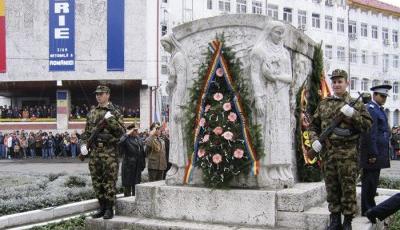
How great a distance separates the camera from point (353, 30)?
56219mm

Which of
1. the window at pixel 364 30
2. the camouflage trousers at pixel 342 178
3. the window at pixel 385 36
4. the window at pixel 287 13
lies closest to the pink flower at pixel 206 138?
the camouflage trousers at pixel 342 178

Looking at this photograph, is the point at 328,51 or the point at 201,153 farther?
the point at 328,51

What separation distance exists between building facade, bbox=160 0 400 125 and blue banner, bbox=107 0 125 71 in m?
12.8

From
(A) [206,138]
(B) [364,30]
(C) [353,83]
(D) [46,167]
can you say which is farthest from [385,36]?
(A) [206,138]

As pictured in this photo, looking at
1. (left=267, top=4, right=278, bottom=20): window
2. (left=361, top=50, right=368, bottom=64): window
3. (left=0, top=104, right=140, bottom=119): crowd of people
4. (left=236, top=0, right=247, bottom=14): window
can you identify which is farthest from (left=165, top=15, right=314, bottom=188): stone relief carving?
(left=361, top=50, right=368, bottom=64): window

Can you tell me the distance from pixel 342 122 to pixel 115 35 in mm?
32024

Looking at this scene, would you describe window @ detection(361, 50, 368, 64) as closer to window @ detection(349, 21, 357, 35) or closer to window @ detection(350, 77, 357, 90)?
window @ detection(349, 21, 357, 35)

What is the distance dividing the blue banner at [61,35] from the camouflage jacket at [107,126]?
3078 centimetres

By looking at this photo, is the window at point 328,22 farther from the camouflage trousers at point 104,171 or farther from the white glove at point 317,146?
the white glove at point 317,146

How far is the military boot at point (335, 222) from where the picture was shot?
612 cm

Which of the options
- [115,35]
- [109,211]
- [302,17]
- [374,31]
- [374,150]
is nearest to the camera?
[374,150]

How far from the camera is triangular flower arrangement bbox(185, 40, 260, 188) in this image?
6.90 metres

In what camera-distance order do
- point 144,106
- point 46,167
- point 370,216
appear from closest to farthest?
point 370,216, point 46,167, point 144,106

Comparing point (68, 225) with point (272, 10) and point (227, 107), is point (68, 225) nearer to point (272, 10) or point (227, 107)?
point (227, 107)
